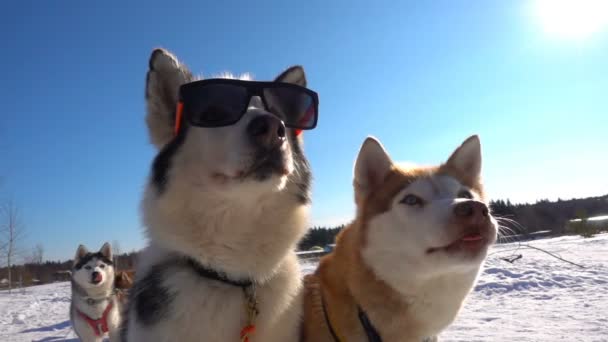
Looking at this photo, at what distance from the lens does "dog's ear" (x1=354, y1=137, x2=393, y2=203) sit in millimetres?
3195

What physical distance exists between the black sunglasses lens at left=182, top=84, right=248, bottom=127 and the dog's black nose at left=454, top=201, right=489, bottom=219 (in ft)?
4.77

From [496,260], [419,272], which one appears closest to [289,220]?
[419,272]

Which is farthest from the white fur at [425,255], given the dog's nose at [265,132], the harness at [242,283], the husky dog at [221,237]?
the dog's nose at [265,132]

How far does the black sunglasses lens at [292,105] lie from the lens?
2633mm

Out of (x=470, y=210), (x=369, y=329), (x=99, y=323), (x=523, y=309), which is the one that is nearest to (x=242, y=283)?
(x=369, y=329)

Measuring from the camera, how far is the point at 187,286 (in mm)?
2088

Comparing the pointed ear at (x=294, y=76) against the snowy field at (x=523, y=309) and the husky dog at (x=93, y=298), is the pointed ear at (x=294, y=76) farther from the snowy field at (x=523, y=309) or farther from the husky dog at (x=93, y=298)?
the husky dog at (x=93, y=298)

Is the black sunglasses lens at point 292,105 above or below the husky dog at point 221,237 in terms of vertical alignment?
above

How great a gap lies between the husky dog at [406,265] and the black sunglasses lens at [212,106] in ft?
4.30

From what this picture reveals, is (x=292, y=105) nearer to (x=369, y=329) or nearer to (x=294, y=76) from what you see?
(x=294, y=76)

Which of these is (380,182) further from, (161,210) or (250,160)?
(161,210)

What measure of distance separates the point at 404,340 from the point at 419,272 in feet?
1.49

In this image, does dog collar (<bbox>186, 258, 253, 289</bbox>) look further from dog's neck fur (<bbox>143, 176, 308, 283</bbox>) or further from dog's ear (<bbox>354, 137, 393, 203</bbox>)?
dog's ear (<bbox>354, 137, 393, 203</bbox>)

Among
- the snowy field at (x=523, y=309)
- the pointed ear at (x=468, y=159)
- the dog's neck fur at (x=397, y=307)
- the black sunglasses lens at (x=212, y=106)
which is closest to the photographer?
the black sunglasses lens at (x=212, y=106)
